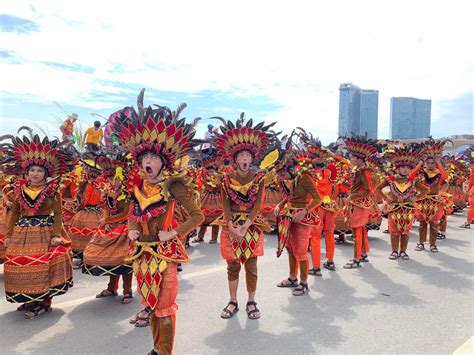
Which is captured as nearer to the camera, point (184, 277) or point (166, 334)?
point (166, 334)

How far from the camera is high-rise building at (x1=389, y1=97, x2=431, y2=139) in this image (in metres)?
44.2

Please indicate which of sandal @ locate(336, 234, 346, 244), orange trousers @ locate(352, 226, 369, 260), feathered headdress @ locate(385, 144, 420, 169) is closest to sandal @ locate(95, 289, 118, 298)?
orange trousers @ locate(352, 226, 369, 260)

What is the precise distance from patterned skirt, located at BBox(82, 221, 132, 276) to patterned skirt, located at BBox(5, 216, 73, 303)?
35cm

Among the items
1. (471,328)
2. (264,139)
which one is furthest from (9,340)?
(471,328)

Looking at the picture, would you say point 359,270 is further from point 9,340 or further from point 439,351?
point 9,340

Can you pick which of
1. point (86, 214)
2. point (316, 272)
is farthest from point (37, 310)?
point (316, 272)

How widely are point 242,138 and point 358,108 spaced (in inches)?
1482

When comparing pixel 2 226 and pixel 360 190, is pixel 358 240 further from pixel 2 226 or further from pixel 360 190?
pixel 2 226

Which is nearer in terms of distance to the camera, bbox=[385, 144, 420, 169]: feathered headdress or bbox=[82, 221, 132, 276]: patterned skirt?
bbox=[82, 221, 132, 276]: patterned skirt

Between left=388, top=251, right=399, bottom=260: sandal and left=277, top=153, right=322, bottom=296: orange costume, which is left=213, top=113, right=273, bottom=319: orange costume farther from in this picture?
left=388, top=251, right=399, bottom=260: sandal

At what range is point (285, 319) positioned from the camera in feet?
16.1

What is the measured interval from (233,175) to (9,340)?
3107 mm

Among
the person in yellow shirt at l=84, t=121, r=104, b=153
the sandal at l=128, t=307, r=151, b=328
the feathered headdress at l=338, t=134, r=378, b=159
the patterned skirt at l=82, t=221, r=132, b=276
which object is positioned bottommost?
the sandal at l=128, t=307, r=151, b=328

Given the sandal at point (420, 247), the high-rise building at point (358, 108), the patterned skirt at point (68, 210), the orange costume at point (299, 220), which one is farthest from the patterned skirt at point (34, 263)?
the high-rise building at point (358, 108)
